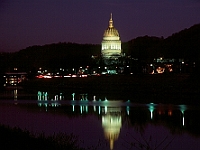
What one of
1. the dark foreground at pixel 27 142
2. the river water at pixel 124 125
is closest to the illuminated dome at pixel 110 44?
the river water at pixel 124 125

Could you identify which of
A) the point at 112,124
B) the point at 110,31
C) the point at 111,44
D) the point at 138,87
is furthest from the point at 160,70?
the point at 112,124

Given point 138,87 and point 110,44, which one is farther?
point 110,44

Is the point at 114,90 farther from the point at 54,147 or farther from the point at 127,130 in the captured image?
the point at 54,147

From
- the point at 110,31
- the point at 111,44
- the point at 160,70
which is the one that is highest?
the point at 110,31

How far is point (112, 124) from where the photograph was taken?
23.7 m

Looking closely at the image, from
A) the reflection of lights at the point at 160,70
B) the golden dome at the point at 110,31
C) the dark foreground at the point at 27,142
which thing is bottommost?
the dark foreground at the point at 27,142

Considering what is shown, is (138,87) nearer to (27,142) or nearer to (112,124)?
(112,124)

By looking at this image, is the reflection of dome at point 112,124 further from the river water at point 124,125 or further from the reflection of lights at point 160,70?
the reflection of lights at point 160,70

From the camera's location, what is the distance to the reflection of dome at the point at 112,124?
19.3 m

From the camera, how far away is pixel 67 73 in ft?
341

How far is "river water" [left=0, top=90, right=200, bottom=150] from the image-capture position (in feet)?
58.6

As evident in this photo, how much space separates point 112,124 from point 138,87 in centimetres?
3554

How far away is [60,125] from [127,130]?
3.34 m

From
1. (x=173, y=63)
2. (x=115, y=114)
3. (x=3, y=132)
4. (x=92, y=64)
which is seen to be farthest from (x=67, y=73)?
(x=3, y=132)
